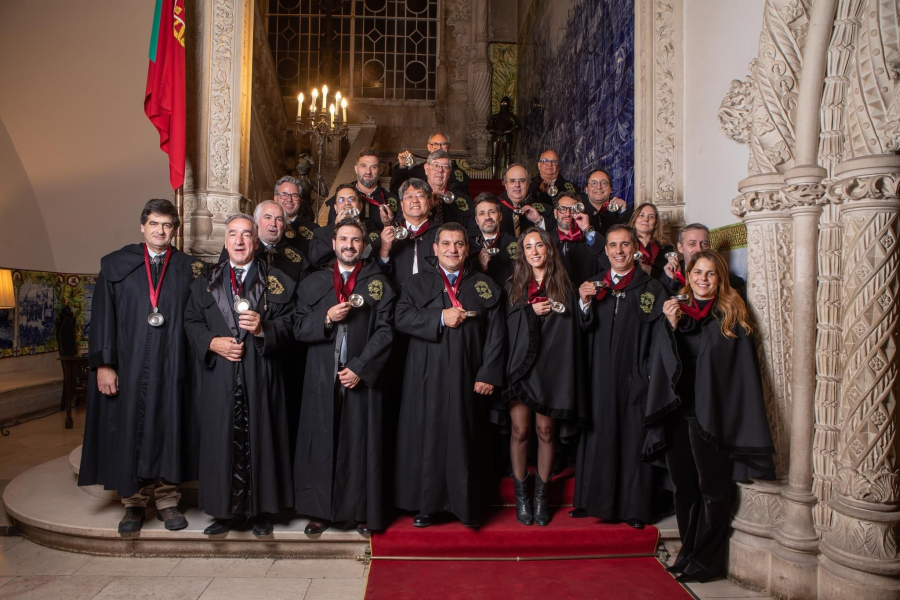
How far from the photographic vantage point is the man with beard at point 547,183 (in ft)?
18.1

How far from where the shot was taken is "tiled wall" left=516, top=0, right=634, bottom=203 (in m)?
6.29

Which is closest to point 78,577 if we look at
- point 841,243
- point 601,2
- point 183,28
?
point 183,28

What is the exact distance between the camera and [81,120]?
766cm

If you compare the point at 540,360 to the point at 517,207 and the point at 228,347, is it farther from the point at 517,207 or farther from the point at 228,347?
the point at 228,347

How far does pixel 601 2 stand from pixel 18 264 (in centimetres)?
786

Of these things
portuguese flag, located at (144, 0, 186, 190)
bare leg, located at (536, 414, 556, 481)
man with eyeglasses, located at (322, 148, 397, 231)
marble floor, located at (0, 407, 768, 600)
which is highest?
portuguese flag, located at (144, 0, 186, 190)

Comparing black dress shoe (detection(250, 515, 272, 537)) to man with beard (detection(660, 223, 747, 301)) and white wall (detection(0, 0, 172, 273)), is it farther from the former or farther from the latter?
white wall (detection(0, 0, 172, 273))

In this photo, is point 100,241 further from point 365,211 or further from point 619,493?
point 619,493

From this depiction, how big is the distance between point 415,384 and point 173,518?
1725mm

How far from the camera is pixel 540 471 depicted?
4.08 metres

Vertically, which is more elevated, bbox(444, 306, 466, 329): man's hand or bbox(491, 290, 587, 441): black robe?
bbox(444, 306, 466, 329): man's hand

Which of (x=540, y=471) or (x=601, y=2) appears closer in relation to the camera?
(x=540, y=471)

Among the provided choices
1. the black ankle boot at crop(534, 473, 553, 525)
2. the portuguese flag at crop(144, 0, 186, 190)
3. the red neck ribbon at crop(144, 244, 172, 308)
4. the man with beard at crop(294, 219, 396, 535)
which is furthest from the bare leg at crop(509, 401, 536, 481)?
the portuguese flag at crop(144, 0, 186, 190)

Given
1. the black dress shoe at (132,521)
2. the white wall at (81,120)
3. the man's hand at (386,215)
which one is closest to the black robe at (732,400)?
the man's hand at (386,215)
